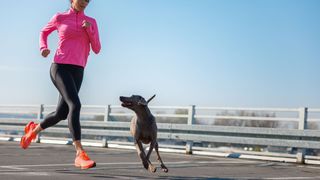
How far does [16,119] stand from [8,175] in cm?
1324

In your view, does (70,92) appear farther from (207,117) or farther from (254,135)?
(207,117)

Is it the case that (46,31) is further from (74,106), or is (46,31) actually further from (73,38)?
(74,106)

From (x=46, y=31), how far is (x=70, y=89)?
0.85 meters

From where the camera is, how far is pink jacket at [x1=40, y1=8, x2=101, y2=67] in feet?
22.9

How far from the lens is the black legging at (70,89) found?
22.5 feet

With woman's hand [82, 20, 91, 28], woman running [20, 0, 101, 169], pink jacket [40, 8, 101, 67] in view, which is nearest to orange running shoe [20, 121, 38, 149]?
woman running [20, 0, 101, 169]

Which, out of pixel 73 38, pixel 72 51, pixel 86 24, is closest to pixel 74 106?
pixel 72 51

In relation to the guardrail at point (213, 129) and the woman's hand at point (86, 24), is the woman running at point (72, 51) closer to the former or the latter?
the woman's hand at point (86, 24)

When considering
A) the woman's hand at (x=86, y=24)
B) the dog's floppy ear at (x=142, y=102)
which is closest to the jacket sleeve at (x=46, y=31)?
the woman's hand at (x=86, y=24)

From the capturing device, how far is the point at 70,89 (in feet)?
22.7

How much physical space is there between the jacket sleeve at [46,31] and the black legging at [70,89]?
28cm

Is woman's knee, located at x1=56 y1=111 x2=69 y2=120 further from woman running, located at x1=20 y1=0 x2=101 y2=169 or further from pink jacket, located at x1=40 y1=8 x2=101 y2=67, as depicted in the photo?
pink jacket, located at x1=40 y1=8 x2=101 y2=67

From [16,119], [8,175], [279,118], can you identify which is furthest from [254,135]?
[16,119]

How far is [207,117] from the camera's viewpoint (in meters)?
15.0
